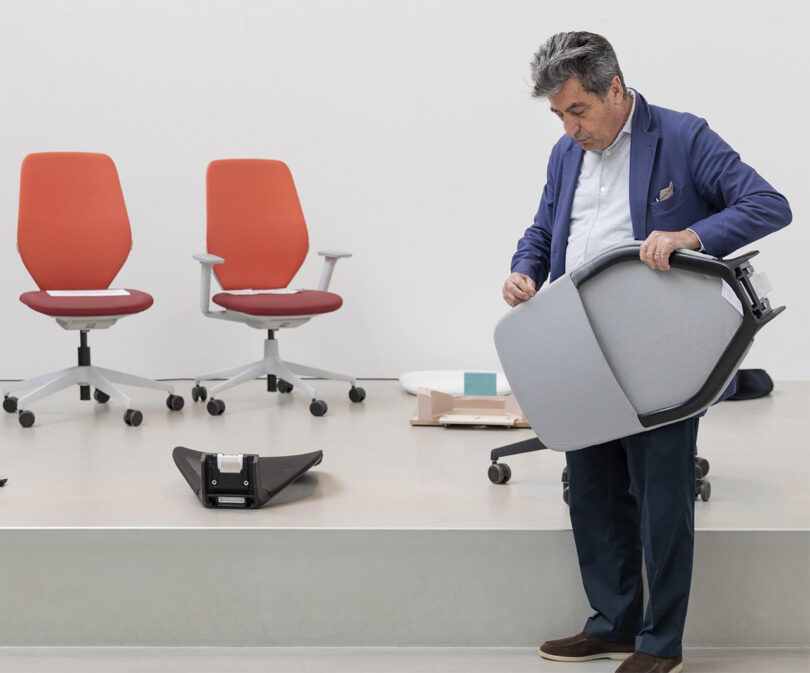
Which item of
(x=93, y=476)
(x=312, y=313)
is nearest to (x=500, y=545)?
(x=93, y=476)

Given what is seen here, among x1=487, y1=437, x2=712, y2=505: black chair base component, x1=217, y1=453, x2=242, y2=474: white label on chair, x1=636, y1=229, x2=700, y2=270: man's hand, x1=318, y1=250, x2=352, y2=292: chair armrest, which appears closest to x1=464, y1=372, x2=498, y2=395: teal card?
x1=487, y1=437, x2=712, y2=505: black chair base component

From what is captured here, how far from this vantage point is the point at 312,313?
4434mm

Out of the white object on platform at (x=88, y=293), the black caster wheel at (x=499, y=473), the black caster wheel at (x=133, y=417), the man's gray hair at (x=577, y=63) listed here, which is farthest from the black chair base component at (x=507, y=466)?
Answer: the white object on platform at (x=88, y=293)

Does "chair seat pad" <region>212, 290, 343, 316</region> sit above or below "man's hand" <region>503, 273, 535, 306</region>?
below

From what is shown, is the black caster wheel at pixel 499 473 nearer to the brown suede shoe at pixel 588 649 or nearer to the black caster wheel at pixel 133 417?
the brown suede shoe at pixel 588 649

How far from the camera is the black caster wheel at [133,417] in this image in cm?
399

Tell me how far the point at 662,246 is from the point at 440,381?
110 inches

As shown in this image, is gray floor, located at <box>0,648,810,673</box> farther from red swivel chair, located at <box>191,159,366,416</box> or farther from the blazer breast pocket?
red swivel chair, located at <box>191,159,366,416</box>

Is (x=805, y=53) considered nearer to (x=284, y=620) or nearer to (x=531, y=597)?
(x=531, y=597)

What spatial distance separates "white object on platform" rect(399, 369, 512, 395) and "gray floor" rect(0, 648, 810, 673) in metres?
2.15

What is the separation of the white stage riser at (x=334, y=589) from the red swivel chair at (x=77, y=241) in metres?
1.77

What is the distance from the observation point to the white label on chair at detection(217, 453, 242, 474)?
9.03ft

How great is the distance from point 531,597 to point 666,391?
74cm

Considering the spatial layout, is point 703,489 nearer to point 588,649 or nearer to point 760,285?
point 588,649
